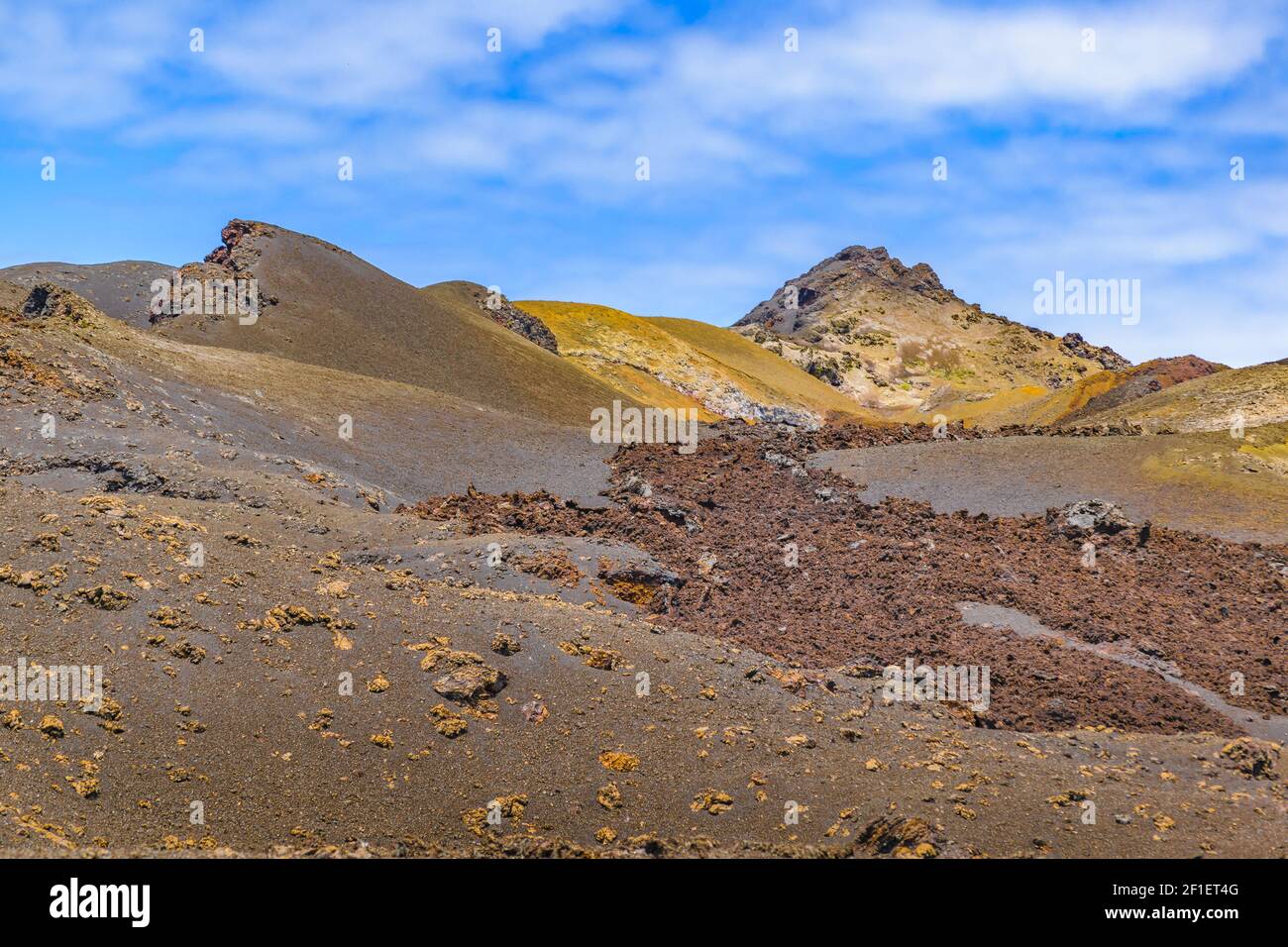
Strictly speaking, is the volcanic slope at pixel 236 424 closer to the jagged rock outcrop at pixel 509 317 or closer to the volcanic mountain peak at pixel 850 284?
the jagged rock outcrop at pixel 509 317

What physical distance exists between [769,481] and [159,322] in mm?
36501

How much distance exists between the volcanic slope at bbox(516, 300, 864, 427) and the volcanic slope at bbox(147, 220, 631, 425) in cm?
1246

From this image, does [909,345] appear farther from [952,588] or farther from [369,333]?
[952,588]

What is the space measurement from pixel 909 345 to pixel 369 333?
270ft

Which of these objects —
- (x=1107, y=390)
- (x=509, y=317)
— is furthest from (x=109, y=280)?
(x=1107, y=390)

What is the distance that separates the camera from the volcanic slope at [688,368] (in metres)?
80.3

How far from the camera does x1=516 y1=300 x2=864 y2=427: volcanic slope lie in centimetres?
8031

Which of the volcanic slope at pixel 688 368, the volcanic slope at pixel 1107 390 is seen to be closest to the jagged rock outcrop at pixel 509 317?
the volcanic slope at pixel 688 368

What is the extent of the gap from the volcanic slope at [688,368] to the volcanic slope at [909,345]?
8.83 metres

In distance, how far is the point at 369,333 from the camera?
188 ft

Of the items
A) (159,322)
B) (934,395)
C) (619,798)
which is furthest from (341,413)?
(934,395)
